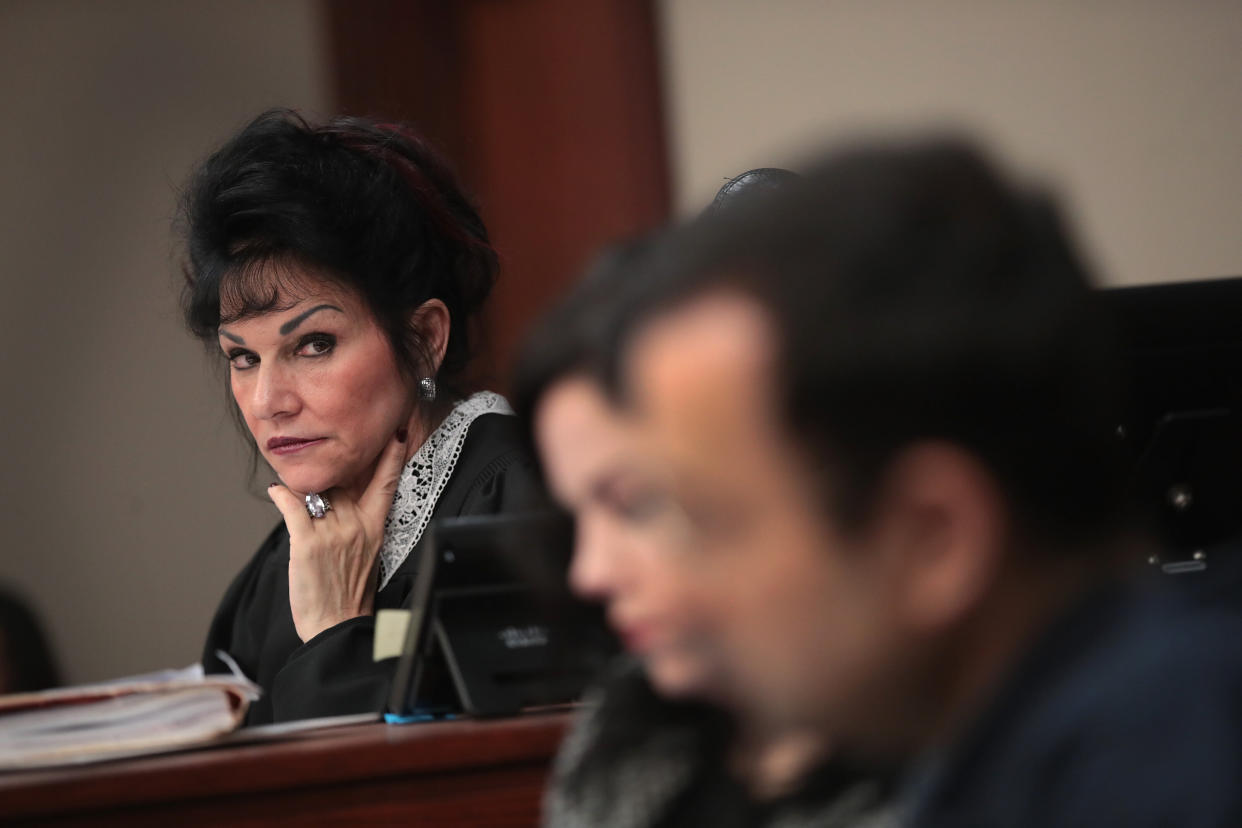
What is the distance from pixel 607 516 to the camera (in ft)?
2.14

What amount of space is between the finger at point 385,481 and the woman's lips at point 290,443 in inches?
4.4

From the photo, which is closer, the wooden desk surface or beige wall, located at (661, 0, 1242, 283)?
the wooden desk surface

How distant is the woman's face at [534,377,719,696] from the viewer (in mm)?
627

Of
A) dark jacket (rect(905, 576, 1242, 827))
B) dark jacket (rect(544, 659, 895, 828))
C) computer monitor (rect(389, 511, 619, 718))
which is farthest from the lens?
computer monitor (rect(389, 511, 619, 718))

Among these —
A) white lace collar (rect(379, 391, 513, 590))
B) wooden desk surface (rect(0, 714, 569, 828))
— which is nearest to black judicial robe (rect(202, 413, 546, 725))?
white lace collar (rect(379, 391, 513, 590))

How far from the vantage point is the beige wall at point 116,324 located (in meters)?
3.80

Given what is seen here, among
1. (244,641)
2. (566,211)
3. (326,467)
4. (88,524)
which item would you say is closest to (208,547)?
(88,524)

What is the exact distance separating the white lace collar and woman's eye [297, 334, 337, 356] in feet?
0.70

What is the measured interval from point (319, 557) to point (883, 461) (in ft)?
5.10

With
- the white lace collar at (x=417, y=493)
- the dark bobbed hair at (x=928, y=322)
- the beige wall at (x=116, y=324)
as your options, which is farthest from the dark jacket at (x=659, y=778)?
the beige wall at (x=116, y=324)

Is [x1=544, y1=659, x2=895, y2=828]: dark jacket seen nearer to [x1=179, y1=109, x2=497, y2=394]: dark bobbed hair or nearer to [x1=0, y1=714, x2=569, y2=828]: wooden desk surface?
[x1=0, y1=714, x2=569, y2=828]: wooden desk surface

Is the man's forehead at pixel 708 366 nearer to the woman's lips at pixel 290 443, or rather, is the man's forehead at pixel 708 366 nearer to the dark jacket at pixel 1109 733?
the dark jacket at pixel 1109 733

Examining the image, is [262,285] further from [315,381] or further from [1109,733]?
[1109,733]

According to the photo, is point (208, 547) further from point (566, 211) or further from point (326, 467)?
point (326, 467)
